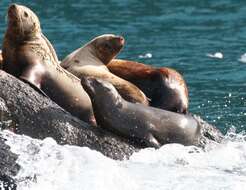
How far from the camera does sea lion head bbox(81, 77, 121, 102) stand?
1035cm

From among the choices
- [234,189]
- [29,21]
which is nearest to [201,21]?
[29,21]

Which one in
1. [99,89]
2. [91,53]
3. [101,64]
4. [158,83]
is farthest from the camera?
[91,53]

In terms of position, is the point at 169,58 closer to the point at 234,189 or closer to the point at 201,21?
the point at 201,21

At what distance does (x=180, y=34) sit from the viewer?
19391 millimetres

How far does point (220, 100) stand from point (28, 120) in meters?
5.77

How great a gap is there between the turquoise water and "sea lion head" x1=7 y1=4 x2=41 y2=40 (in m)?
3.67

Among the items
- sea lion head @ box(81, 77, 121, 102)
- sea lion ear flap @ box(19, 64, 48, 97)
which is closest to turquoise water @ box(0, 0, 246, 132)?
sea lion head @ box(81, 77, 121, 102)

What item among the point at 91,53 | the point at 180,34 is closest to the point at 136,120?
the point at 91,53

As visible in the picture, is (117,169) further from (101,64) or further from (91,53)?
(91,53)

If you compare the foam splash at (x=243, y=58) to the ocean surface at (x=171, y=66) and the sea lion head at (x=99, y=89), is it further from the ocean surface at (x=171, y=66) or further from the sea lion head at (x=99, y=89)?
the sea lion head at (x=99, y=89)

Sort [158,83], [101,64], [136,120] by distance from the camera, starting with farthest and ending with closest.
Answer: [101,64]
[158,83]
[136,120]

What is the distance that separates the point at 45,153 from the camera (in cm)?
905

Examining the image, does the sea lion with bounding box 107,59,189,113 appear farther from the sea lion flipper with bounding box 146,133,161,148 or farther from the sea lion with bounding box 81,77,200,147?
the sea lion flipper with bounding box 146,133,161,148

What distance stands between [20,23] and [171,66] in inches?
259
